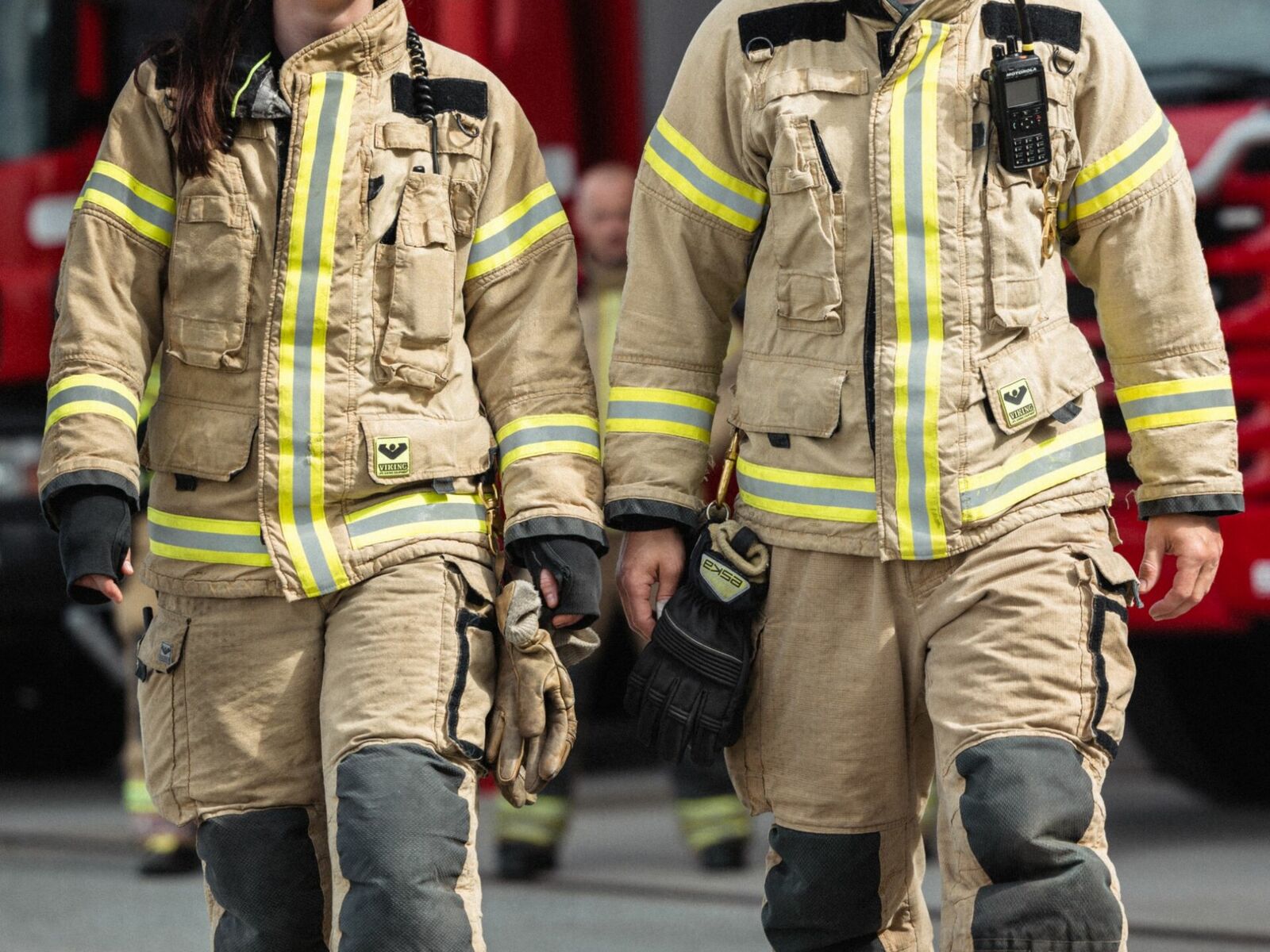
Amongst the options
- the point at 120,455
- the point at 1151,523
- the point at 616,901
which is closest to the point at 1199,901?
the point at 616,901

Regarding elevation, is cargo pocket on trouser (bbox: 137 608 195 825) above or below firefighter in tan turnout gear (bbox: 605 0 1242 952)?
below

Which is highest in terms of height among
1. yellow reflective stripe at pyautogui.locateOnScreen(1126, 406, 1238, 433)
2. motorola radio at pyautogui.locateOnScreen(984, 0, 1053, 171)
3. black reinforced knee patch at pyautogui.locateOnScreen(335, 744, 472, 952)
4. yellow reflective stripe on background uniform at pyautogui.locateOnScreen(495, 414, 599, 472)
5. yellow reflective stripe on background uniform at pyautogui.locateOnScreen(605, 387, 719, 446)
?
motorola radio at pyautogui.locateOnScreen(984, 0, 1053, 171)

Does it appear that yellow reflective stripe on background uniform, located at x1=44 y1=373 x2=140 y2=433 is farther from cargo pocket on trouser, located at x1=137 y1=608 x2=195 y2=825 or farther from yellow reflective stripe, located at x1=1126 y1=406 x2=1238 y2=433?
yellow reflective stripe, located at x1=1126 y1=406 x2=1238 y2=433

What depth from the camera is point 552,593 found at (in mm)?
3508

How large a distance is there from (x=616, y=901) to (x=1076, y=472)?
9.24ft

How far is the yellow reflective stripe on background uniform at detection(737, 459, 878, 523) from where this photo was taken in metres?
3.34

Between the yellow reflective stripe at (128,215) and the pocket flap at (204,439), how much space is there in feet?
0.81

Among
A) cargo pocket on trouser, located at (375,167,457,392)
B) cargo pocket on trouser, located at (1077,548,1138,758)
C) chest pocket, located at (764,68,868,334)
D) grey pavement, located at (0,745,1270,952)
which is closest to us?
cargo pocket on trouser, located at (1077,548,1138,758)

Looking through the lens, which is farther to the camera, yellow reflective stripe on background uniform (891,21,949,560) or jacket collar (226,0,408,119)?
jacket collar (226,0,408,119)

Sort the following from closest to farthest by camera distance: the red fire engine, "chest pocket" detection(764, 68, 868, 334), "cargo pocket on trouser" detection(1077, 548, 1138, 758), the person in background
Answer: "cargo pocket on trouser" detection(1077, 548, 1138, 758) < "chest pocket" detection(764, 68, 868, 334) < the person in background < the red fire engine

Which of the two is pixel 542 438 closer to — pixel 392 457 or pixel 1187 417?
pixel 392 457

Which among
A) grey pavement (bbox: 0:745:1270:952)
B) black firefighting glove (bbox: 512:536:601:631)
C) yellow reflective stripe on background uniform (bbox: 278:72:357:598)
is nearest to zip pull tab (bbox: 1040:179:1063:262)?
black firefighting glove (bbox: 512:536:601:631)

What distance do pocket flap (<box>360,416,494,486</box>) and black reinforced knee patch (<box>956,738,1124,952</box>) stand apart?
36.0 inches

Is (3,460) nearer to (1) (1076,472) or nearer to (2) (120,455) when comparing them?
(2) (120,455)
